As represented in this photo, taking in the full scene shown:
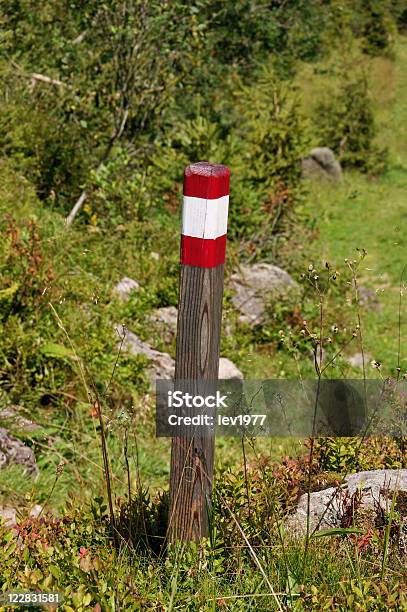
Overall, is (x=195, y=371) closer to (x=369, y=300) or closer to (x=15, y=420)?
(x=15, y=420)

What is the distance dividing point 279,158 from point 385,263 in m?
2.63

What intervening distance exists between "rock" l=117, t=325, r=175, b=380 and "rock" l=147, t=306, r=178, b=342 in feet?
1.13

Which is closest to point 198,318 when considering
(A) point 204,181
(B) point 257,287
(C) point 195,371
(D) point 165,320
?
(C) point 195,371

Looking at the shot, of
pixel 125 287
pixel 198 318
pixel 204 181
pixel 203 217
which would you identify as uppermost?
pixel 125 287

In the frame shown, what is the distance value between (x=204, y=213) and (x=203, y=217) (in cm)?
1

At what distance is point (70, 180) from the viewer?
332 inches

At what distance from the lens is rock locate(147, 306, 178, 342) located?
671 centimetres

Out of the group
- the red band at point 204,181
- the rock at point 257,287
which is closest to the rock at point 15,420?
the red band at point 204,181

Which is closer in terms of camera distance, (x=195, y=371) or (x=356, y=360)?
(x=195, y=371)

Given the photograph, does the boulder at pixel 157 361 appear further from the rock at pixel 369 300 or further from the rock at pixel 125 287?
the rock at pixel 369 300

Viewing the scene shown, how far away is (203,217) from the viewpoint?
2.66m

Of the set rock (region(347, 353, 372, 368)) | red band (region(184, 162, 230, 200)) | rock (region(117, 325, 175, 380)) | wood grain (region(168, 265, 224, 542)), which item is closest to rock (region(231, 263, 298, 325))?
rock (region(347, 353, 372, 368))

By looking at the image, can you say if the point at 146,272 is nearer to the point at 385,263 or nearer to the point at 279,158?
the point at 279,158

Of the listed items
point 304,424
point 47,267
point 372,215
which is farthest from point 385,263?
point 304,424
